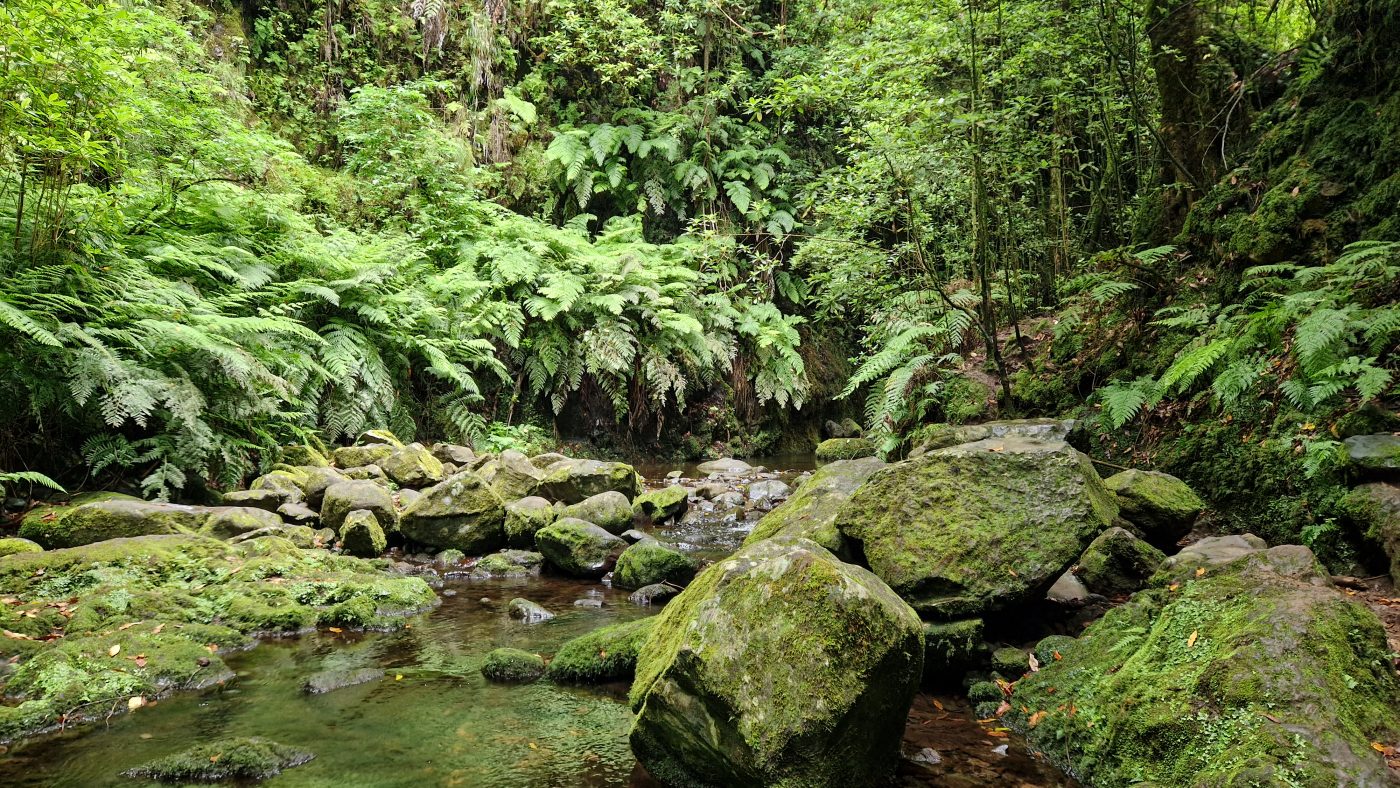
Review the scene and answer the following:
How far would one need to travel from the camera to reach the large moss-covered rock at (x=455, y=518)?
6504 millimetres

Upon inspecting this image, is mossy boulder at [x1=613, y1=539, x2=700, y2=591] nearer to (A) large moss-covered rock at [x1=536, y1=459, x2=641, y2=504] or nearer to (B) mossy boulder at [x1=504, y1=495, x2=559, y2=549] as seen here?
(B) mossy boulder at [x1=504, y1=495, x2=559, y2=549]

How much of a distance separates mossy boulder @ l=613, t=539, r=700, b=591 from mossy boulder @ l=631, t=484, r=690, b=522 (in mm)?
2151

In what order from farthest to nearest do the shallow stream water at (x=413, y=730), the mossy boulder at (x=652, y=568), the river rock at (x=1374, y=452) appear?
1. the mossy boulder at (x=652, y=568)
2. the river rock at (x=1374, y=452)
3. the shallow stream water at (x=413, y=730)

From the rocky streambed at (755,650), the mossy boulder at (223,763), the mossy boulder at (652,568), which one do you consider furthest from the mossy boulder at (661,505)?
the mossy boulder at (223,763)

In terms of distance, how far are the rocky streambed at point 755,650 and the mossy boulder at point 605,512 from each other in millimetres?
891

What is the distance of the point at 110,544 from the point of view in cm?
480

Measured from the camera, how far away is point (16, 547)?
184 inches

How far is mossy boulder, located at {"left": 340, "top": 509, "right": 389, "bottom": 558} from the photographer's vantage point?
19.9 ft

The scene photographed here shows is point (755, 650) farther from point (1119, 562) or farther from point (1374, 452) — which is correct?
point (1374, 452)

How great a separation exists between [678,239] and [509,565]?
857 cm

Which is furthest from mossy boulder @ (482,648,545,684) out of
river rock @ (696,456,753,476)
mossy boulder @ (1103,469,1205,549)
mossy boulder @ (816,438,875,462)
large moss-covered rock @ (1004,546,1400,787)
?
river rock @ (696,456,753,476)

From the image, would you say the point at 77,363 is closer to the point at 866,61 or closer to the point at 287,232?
the point at 287,232

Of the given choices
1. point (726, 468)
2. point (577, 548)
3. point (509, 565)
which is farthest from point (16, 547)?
point (726, 468)

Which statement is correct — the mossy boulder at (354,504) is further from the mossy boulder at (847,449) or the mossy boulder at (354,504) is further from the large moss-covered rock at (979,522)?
the mossy boulder at (847,449)
